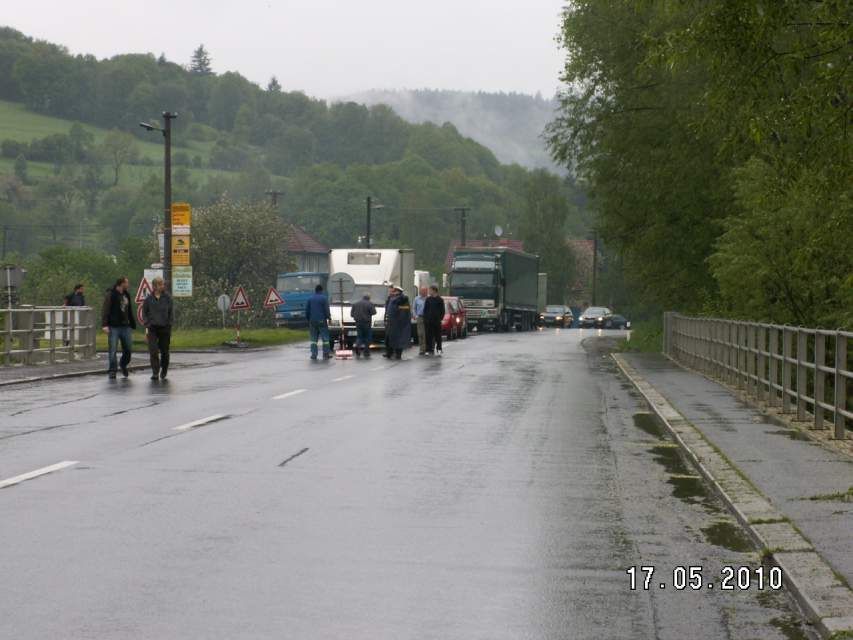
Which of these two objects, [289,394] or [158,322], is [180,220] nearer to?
[158,322]

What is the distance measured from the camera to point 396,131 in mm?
190250

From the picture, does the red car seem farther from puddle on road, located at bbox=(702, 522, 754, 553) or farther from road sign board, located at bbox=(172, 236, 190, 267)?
puddle on road, located at bbox=(702, 522, 754, 553)

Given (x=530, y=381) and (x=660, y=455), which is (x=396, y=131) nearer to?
(x=530, y=381)

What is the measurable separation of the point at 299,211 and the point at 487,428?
146803 mm

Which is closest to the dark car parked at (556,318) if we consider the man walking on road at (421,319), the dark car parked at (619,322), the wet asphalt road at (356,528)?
the dark car parked at (619,322)

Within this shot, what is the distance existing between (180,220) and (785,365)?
26.9 m

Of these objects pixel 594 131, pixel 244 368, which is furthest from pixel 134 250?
pixel 244 368

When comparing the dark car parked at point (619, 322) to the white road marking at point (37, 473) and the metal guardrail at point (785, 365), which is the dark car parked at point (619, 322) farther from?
the white road marking at point (37, 473)

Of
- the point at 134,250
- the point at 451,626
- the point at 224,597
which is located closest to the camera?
the point at 451,626

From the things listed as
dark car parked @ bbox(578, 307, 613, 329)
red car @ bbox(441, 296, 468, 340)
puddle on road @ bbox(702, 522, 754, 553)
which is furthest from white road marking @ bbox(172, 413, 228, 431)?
dark car parked @ bbox(578, 307, 613, 329)

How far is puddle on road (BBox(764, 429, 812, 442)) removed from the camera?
15.6 meters

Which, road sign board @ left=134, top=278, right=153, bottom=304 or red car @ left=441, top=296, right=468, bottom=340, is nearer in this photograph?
road sign board @ left=134, top=278, right=153, bottom=304

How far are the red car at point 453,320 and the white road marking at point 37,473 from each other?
41.9 m

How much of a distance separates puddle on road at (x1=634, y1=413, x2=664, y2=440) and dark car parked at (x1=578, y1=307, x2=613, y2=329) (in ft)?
245
